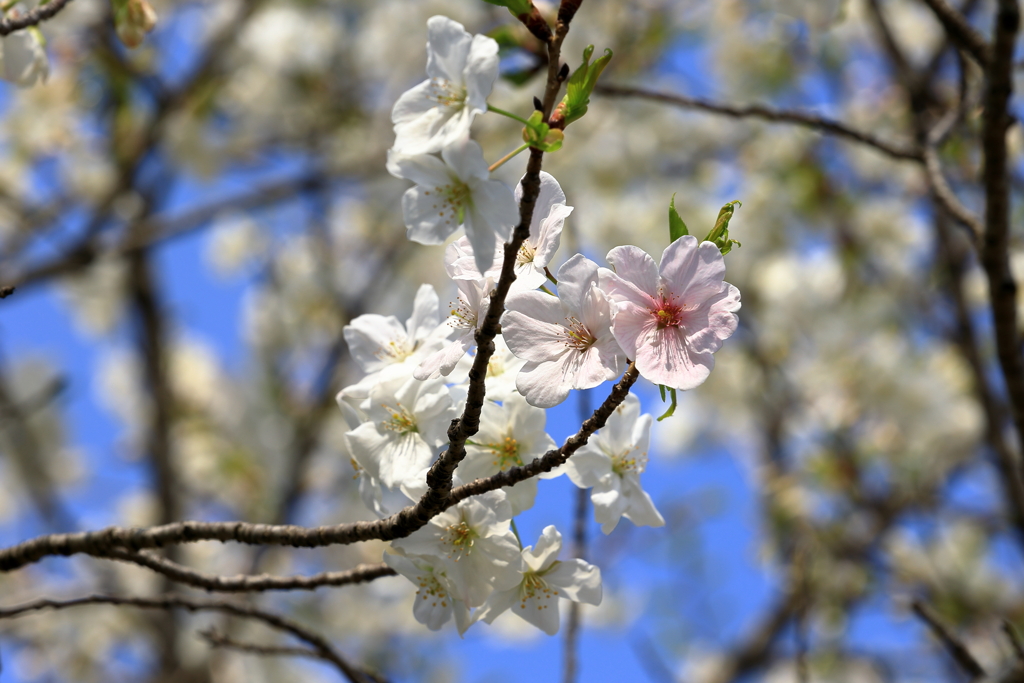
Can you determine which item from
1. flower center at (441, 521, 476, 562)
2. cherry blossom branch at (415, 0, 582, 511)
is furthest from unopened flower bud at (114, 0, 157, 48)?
flower center at (441, 521, 476, 562)

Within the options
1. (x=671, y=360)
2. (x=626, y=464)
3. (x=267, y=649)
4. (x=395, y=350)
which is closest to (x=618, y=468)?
(x=626, y=464)

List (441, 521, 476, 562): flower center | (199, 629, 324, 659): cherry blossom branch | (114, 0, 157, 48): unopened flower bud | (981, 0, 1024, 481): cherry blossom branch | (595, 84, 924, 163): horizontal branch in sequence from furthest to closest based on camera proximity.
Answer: (595, 84, 924, 163): horizontal branch → (114, 0, 157, 48): unopened flower bud → (981, 0, 1024, 481): cherry blossom branch → (199, 629, 324, 659): cherry blossom branch → (441, 521, 476, 562): flower center

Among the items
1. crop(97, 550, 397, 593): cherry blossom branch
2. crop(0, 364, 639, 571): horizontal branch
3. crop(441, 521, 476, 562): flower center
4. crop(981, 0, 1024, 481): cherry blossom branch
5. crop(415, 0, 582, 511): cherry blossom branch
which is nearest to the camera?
crop(415, 0, 582, 511): cherry blossom branch

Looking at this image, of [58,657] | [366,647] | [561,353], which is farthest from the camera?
[366,647]

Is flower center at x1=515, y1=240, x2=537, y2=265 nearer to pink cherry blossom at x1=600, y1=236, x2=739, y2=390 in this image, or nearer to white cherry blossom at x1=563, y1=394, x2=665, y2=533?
pink cherry blossom at x1=600, y1=236, x2=739, y2=390

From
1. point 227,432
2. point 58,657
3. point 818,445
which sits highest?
point 227,432

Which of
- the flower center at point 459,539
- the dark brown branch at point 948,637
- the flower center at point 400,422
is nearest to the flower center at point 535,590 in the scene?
the flower center at point 459,539

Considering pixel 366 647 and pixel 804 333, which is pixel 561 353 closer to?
pixel 804 333

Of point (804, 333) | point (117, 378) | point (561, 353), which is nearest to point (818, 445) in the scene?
point (804, 333)
